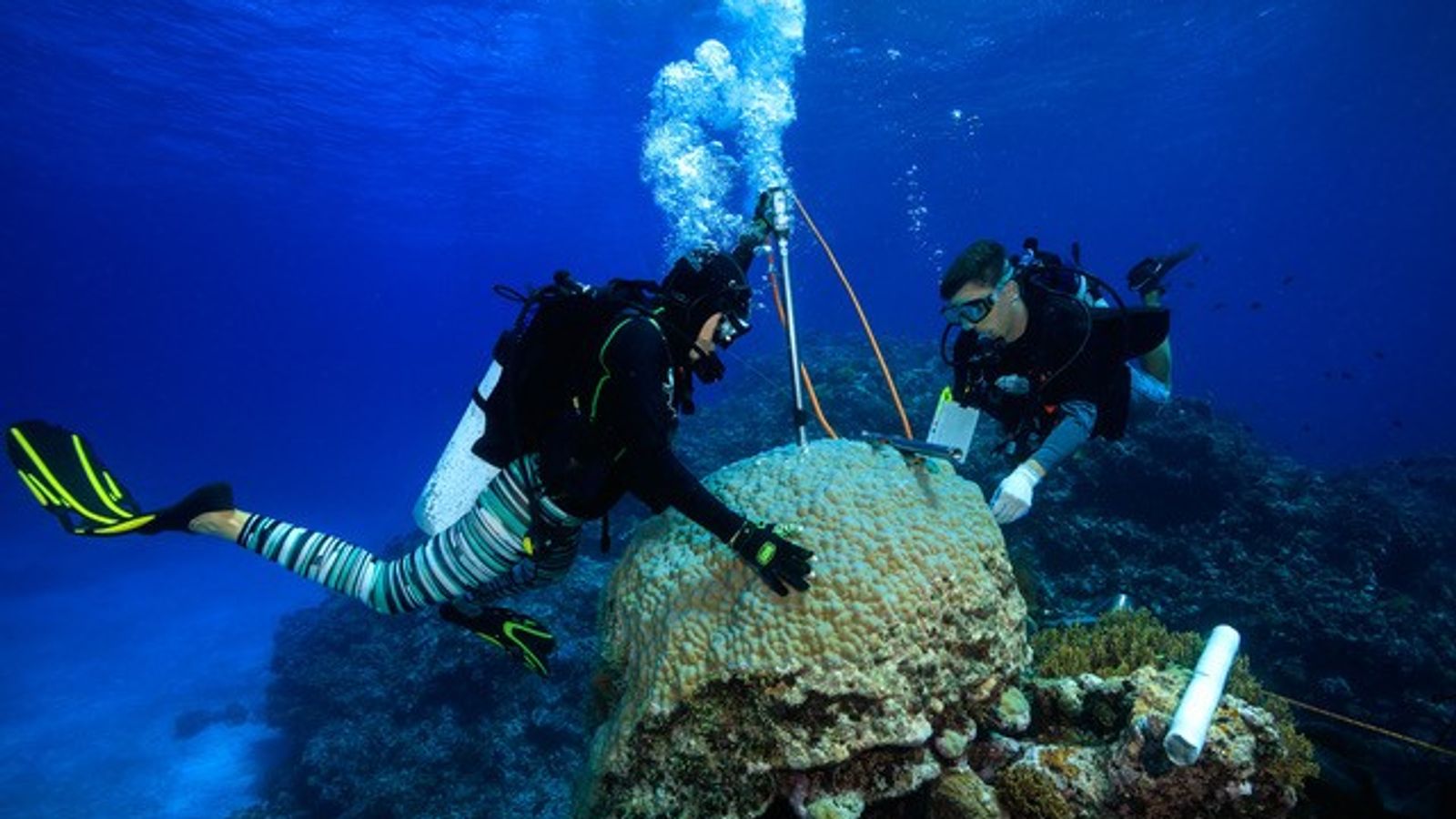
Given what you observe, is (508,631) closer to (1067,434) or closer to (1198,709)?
(1198,709)

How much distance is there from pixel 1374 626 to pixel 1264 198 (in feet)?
361

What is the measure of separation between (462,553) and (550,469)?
3.06ft

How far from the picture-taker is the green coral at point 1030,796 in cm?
278

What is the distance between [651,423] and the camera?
3.12m

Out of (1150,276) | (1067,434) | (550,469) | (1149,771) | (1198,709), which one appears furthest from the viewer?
(1150,276)

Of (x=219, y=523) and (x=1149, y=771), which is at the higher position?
(x=219, y=523)

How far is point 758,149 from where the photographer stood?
4194 cm

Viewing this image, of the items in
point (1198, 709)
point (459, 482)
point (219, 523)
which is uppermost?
point (219, 523)

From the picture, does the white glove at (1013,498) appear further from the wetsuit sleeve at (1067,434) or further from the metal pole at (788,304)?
the metal pole at (788,304)

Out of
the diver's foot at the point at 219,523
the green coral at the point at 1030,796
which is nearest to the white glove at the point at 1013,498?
the green coral at the point at 1030,796

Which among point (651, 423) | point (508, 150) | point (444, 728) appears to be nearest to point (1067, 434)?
point (651, 423)

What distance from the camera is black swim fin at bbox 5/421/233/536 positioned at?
12.9 ft

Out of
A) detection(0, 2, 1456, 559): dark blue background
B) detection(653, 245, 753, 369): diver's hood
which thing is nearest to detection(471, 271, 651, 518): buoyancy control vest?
detection(653, 245, 753, 369): diver's hood

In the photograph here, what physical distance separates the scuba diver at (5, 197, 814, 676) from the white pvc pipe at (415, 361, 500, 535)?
14 cm
